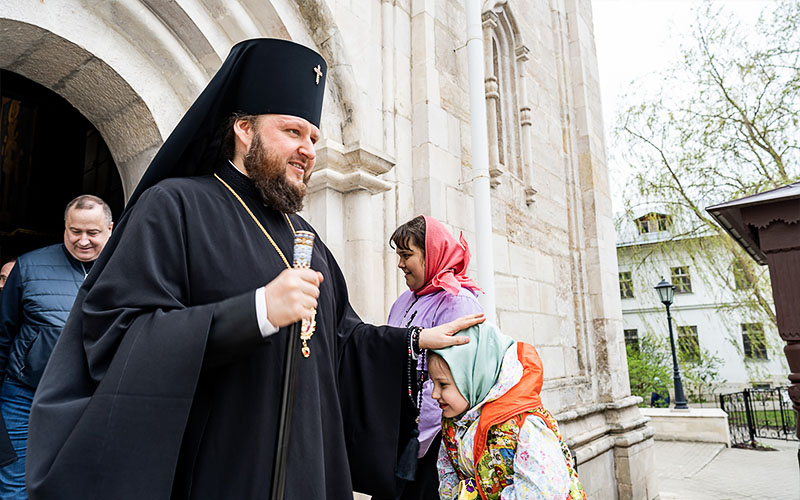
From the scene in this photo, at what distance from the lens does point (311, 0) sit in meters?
3.17

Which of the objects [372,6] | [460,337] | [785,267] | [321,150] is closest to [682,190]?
[785,267]

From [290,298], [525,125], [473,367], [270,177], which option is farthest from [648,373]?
[290,298]

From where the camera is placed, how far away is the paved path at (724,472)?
22.4 ft

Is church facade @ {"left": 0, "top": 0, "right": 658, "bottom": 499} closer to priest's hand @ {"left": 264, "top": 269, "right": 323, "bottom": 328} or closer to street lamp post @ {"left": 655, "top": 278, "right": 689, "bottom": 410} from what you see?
priest's hand @ {"left": 264, "top": 269, "right": 323, "bottom": 328}

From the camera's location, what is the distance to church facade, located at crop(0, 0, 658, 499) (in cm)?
271

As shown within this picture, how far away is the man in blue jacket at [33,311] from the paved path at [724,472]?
22.9 feet

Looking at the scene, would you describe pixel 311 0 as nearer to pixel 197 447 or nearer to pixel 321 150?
pixel 321 150

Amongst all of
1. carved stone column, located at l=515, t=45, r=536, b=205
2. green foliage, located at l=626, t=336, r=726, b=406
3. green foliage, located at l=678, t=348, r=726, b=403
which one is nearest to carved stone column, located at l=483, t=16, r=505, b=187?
carved stone column, located at l=515, t=45, r=536, b=205

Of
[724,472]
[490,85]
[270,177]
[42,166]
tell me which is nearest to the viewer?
[270,177]

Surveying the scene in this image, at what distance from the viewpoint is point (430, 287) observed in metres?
2.40

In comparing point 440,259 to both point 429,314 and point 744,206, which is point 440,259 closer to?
point 429,314

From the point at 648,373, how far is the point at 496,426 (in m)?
16.9

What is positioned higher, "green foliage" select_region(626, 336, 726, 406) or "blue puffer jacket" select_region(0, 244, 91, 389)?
"blue puffer jacket" select_region(0, 244, 91, 389)

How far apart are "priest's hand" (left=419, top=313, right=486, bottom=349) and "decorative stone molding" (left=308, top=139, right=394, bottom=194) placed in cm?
155
